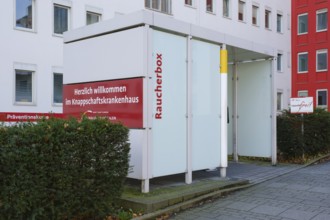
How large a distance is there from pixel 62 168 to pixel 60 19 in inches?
706

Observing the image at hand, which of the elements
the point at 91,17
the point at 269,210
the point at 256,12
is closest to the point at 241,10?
the point at 256,12

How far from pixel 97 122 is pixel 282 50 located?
37207 mm

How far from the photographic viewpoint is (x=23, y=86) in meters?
20.8

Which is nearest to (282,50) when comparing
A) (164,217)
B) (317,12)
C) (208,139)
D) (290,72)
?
(290,72)

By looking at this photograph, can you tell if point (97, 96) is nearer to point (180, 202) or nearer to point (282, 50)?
point (180, 202)

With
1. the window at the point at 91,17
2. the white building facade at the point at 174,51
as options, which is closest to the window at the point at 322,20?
the white building facade at the point at 174,51

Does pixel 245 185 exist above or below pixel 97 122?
below

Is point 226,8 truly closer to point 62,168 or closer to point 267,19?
point 267,19

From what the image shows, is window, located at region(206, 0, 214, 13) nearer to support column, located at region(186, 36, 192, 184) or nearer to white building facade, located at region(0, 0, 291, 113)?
white building facade, located at region(0, 0, 291, 113)

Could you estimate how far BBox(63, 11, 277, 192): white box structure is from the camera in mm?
7535

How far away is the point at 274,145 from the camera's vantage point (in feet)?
39.9

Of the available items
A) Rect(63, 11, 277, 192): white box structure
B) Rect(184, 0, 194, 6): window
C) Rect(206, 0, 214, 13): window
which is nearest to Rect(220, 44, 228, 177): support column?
Rect(63, 11, 277, 192): white box structure

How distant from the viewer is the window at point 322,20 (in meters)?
42.0

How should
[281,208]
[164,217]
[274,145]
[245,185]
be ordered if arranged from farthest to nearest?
[274,145], [245,185], [281,208], [164,217]
